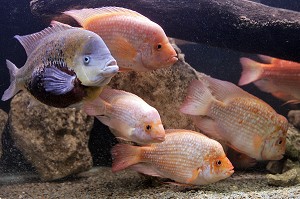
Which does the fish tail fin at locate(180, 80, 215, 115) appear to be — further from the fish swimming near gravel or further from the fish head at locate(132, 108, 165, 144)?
the fish swimming near gravel

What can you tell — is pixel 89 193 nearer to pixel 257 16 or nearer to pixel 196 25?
pixel 196 25

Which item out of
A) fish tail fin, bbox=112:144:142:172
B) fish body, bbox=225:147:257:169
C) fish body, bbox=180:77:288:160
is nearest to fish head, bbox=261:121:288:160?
fish body, bbox=180:77:288:160

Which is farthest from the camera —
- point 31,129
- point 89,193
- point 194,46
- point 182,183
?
point 194,46

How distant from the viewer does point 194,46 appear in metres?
5.52

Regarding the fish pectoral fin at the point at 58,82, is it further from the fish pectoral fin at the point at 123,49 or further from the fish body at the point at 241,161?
the fish body at the point at 241,161

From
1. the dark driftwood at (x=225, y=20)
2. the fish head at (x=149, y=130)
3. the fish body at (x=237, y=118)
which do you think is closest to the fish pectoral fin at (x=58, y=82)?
the fish head at (x=149, y=130)

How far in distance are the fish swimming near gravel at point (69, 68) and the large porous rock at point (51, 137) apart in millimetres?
2003

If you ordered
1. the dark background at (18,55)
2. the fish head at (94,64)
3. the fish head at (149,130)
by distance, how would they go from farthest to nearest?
the dark background at (18,55) → the fish head at (149,130) → the fish head at (94,64)

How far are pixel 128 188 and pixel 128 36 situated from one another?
1.58 m

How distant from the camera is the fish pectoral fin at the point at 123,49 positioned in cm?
219

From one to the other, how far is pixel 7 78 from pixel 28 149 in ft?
5.75

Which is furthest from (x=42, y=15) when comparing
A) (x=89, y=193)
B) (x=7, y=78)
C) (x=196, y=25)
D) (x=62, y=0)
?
(x=89, y=193)

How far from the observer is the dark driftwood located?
385cm

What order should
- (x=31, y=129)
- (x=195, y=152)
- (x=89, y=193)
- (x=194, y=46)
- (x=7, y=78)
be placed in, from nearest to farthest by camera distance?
1. (x=195, y=152)
2. (x=89, y=193)
3. (x=31, y=129)
4. (x=7, y=78)
5. (x=194, y=46)
